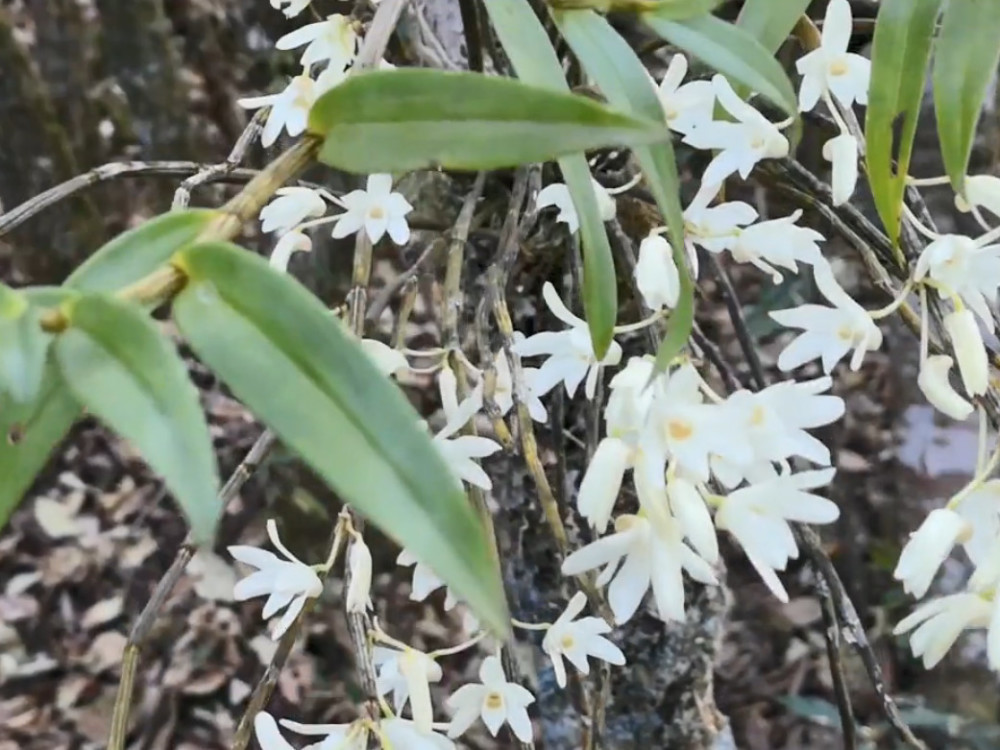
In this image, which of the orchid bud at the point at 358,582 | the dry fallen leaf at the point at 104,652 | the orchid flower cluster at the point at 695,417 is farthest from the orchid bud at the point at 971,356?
the dry fallen leaf at the point at 104,652

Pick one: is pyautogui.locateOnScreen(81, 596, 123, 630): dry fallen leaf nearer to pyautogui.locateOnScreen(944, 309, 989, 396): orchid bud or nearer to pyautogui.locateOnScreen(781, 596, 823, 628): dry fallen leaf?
pyautogui.locateOnScreen(781, 596, 823, 628): dry fallen leaf

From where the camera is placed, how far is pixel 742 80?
0.28m

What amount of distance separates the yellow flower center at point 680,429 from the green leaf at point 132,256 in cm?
15

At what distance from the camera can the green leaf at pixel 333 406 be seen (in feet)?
0.60

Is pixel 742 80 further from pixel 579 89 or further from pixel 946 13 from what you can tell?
pixel 579 89

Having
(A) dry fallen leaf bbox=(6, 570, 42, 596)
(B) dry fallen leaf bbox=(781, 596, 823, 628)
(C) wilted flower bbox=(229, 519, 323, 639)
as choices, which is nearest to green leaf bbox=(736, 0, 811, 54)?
(C) wilted flower bbox=(229, 519, 323, 639)

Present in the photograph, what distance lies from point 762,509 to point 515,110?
16cm

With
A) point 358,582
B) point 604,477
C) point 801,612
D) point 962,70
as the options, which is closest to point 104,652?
point 801,612

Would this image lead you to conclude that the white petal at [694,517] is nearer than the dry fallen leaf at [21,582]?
Yes

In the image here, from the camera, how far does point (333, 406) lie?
7.7 inches

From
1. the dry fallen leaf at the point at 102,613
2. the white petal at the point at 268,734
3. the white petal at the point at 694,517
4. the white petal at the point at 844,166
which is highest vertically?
the white petal at the point at 844,166

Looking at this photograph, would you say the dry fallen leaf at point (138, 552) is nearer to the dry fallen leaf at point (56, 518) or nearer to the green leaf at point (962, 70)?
the dry fallen leaf at point (56, 518)

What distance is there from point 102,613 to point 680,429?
1.21 metres

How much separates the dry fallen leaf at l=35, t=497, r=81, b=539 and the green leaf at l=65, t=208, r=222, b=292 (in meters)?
1.29
